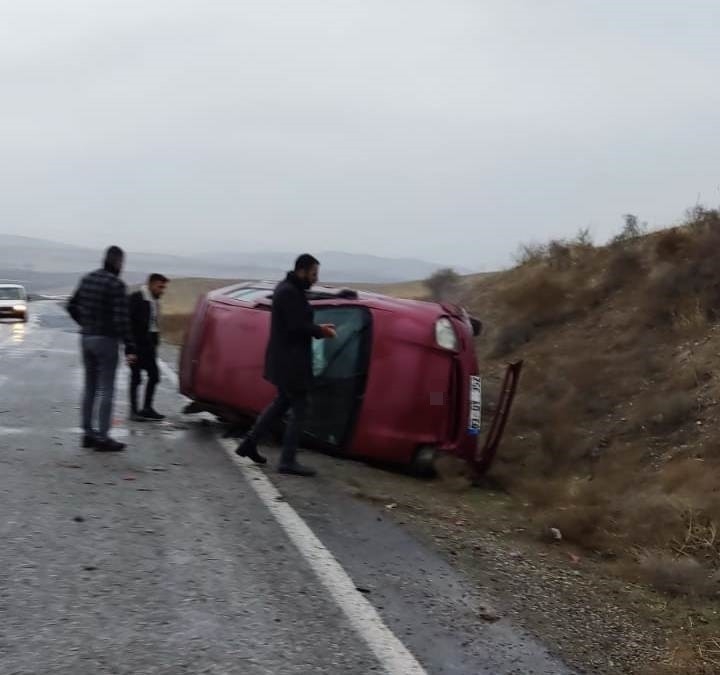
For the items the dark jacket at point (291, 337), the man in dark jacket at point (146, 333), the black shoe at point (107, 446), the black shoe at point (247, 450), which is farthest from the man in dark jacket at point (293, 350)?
the man in dark jacket at point (146, 333)

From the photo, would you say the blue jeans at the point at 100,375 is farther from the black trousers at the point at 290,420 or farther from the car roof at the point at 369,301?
the car roof at the point at 369,301

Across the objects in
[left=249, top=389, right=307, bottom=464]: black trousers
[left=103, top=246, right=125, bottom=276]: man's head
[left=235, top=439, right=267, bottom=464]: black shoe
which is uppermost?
[left=103, top=246, right=125, bottom=276]: man's head

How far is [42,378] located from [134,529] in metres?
9.64

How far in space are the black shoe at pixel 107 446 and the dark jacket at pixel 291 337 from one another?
1.66 meters

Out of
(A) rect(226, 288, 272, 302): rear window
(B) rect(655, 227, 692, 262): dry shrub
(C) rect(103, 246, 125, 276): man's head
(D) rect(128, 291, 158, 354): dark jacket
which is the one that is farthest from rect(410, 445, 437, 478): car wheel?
(B) rect(655, 227, 692, 262): dry shrub

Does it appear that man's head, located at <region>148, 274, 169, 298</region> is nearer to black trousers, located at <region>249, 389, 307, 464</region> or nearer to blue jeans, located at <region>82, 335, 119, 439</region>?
blue jeans, located at <region>82, 335, 119, 439</region>

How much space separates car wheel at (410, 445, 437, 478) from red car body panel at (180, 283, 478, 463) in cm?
5

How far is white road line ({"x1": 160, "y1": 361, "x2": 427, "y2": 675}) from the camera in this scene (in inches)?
169

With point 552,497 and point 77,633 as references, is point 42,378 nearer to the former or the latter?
point 552,497

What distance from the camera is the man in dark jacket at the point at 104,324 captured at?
333 inches

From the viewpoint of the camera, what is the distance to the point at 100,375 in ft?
28.2

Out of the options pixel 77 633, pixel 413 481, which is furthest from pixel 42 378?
pixel 77 633

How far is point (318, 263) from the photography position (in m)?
8.18

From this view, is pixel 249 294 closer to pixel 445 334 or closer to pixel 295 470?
pixel 445 334
